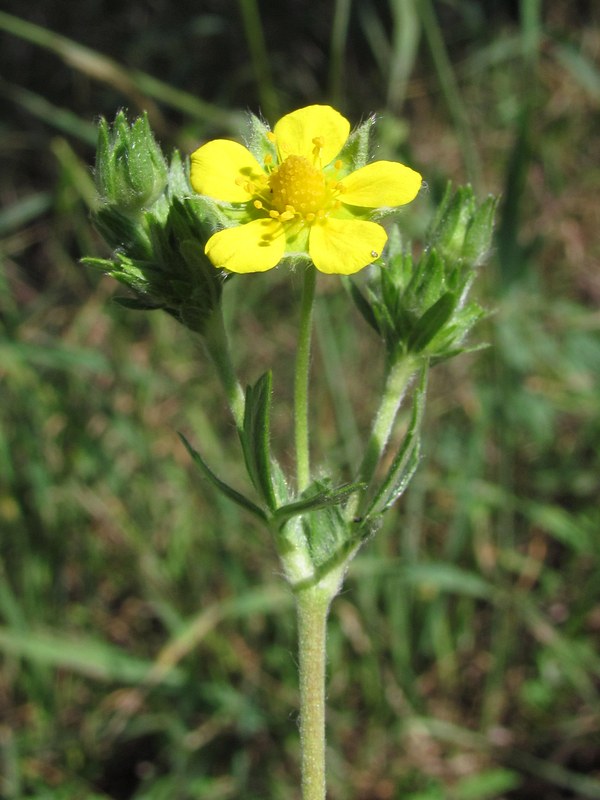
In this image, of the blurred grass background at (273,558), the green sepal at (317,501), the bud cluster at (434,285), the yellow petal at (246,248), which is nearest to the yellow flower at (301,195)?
the yellow petal at (246,248)

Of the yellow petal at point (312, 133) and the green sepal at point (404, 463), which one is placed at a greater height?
the yellow petal at point (312, 133)

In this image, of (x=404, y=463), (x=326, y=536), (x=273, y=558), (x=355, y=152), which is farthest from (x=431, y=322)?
(x=273, y=558)

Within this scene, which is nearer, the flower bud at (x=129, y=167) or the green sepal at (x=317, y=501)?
the green sepal at (x=317, y=501)

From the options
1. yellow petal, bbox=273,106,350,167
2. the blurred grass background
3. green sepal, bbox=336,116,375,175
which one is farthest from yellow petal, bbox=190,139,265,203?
the blurred grass background

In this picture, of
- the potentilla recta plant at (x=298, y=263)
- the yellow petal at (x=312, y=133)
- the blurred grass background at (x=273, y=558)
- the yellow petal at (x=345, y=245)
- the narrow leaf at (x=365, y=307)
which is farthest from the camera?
the blurred grass background at (x=273, y=558)

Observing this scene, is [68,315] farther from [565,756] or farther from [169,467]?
[565,756]

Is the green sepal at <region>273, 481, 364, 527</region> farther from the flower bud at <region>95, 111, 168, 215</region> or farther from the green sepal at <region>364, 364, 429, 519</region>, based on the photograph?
the flower bud at <region>95, 111, 168, 215</region>

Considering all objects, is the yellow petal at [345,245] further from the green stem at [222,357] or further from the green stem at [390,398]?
the green stem at [390,398]

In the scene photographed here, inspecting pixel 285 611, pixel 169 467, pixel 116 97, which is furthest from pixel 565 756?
pixel 116 97
